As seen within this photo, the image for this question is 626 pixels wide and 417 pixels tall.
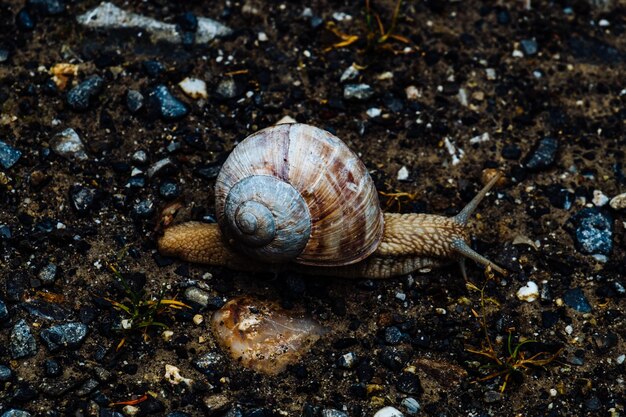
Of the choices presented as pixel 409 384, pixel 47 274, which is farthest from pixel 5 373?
pixel 409 384

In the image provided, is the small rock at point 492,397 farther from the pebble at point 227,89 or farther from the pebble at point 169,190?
the pebble at point 227,89

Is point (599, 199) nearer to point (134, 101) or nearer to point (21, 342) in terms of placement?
point (134, 101)

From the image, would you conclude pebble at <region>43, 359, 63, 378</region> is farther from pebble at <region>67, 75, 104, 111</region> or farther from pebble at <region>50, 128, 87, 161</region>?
pebble at <region>67, 75, 104, 111</region>

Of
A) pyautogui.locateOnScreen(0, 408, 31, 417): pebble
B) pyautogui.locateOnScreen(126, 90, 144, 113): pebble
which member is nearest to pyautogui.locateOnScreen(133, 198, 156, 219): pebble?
pyautogui.locateOnScreen(126, 90, 144, 113): pebble

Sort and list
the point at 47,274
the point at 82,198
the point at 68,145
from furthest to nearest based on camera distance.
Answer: the point at 68,145 < the point at 82,198 < the point at 47,274

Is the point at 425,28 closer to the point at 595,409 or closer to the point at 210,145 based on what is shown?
the point at 210,145

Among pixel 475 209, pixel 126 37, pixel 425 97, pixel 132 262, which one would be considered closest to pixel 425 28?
pixel 425 97
